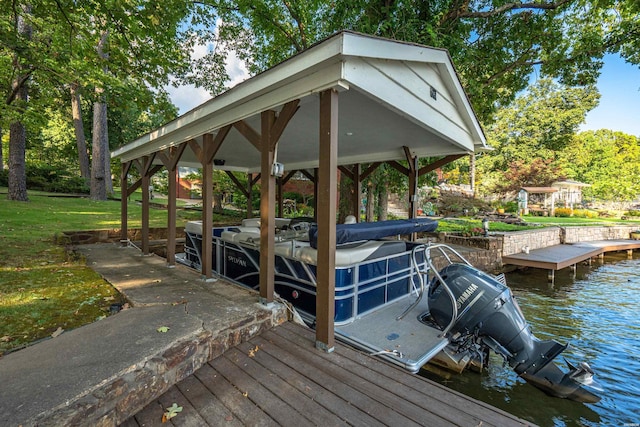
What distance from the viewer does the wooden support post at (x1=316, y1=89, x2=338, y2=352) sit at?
244 centimetres

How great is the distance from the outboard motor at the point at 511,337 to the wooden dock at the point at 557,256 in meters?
6.68

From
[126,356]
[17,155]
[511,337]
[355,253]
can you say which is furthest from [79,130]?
[511,337]

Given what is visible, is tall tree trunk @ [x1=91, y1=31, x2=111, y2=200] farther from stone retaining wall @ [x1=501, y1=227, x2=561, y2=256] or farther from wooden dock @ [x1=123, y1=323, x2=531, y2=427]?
stone retaining wall @ [x1=501, y1=227, x2=561, y2=256]

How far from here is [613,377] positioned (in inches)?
152

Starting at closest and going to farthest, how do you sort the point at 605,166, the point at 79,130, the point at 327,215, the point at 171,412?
the point at 171,412, the point at 327,215, the point at 79,130, the point at 605,166

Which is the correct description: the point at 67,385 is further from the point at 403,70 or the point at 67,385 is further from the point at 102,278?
the point at 403,70

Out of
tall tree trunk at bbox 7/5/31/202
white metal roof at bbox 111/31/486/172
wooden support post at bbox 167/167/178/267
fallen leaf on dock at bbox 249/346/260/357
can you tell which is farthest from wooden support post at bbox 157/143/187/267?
tall tree trunk at bbox 7/5/31/202

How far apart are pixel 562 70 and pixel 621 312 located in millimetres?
6518

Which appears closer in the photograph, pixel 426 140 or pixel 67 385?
pixel 67 385

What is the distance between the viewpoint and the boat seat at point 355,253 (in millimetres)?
3215

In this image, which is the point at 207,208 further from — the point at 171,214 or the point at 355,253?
the point at 355,253

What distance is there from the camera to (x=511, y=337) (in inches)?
107

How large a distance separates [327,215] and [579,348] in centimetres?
496

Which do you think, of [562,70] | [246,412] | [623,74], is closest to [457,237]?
[562,70]
